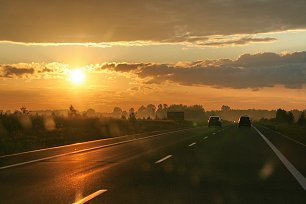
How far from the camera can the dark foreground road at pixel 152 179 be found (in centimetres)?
866

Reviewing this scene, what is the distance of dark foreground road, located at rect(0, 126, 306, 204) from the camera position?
28.4 ft

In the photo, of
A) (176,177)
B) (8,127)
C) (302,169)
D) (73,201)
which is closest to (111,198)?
(73,201)

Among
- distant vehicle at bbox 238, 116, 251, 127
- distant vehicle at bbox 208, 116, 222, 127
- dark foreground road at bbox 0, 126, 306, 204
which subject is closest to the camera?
dark foreground road at bbox 0, 126, 306, 204

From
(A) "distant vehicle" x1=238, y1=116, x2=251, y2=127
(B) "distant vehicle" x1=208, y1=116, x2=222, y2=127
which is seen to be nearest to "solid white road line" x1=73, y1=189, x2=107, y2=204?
(B) "distant vehicle" x1=208, y1=116, x2=222, y2=127

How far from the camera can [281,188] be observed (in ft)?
32.7

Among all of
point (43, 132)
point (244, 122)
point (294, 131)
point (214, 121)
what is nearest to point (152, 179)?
point (43, 132)

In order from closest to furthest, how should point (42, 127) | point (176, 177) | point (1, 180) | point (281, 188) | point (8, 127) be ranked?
point (281, 188) → point (1, 180) → point (176, 177) → point (8, 127) → point (42, 127)

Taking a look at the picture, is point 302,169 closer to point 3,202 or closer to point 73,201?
point 73,201

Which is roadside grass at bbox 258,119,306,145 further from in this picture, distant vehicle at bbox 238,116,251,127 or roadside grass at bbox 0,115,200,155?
roadside grass at bbox 0,115,200,155

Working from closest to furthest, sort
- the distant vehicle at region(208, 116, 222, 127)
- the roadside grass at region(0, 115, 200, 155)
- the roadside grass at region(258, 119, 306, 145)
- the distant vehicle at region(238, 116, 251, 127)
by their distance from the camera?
the roadside grass at region(0, 115, 200, 155)
the roadside grass at region(258, 119, 306, 145)
the distant vehicle at region(208, 116, 222, 127)
the distant vehicle at region(238, 116, 251, 127)

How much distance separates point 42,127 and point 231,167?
26012 millimetres

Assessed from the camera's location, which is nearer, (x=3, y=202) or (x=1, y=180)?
(x=3, y=202)

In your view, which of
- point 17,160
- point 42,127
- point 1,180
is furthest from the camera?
point 42,127

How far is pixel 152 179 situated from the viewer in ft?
36.6
